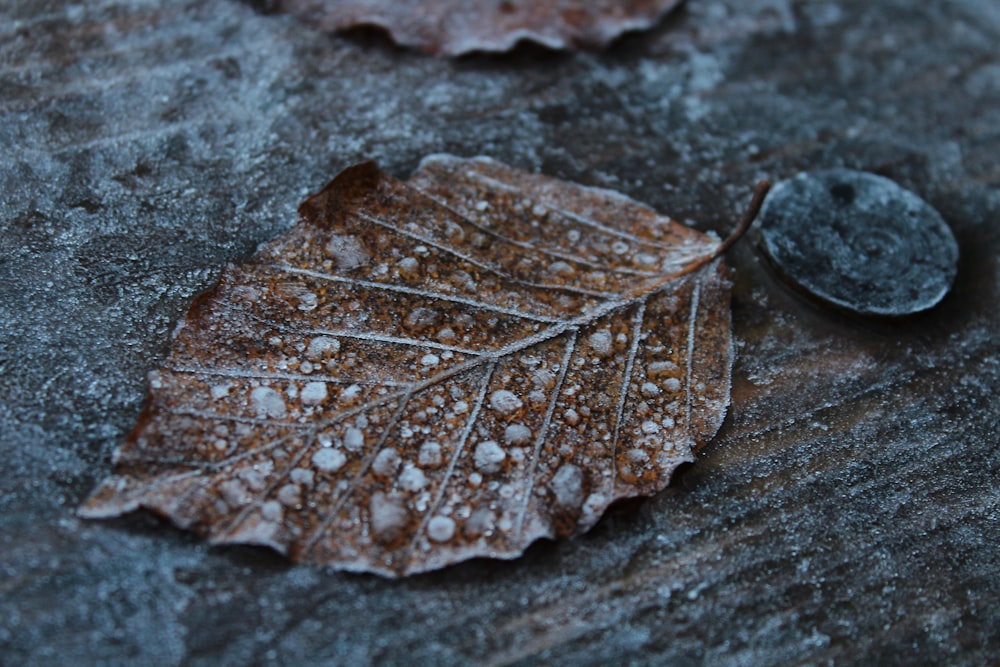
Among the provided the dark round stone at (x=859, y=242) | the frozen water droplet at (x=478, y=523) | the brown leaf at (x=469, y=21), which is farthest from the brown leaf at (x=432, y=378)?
the brown leaf at (x=469, y=21)

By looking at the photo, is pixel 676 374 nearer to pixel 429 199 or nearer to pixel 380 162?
pixel 429 199

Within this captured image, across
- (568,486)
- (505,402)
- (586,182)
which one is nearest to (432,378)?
(505,402)

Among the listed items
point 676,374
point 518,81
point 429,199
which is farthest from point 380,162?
point 676,374

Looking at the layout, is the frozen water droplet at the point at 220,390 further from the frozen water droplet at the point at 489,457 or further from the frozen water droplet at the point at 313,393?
the frozen water droplet at the point at 489,457

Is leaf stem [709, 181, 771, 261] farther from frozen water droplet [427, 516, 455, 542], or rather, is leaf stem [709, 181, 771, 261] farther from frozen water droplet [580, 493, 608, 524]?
frozen water droplet [427, 516, 455, 542]

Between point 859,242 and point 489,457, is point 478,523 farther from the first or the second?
point 859,242

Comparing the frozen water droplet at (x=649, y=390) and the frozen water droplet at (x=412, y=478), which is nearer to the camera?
the frozen water droplet at (x=412, y=478)
